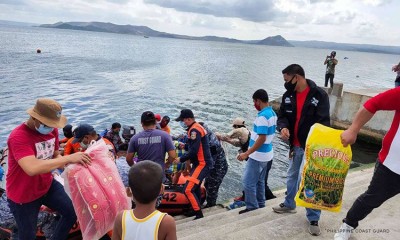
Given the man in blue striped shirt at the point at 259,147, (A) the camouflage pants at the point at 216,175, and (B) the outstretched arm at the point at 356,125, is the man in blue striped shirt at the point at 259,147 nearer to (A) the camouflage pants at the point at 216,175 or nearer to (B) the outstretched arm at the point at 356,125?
(A) the camouflage pants at the point at 216,175

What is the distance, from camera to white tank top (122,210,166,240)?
226 centimetres

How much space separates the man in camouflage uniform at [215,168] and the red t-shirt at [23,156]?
130 inches

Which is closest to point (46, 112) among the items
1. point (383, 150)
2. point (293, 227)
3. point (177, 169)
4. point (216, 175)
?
point (293, 227)

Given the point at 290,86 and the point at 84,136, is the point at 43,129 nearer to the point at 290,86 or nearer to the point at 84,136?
the point at 290,86

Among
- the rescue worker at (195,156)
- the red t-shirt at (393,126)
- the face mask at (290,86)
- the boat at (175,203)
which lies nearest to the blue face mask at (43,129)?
the rescue worker at (195,156)

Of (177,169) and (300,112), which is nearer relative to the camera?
(300,112)

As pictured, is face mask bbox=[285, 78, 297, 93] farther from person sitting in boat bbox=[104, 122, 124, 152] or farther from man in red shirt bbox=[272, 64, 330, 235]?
person sitting in boat bbox=[104, 122, 124, 152]

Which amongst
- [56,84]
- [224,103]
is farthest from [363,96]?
[56,84]

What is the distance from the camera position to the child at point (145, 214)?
227cm

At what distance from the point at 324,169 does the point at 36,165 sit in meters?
3.11

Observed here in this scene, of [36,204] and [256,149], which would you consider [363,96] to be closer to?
[256,149]

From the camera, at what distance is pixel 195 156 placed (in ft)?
20.5

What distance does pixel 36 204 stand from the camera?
381cm

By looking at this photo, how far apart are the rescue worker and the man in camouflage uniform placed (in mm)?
324
